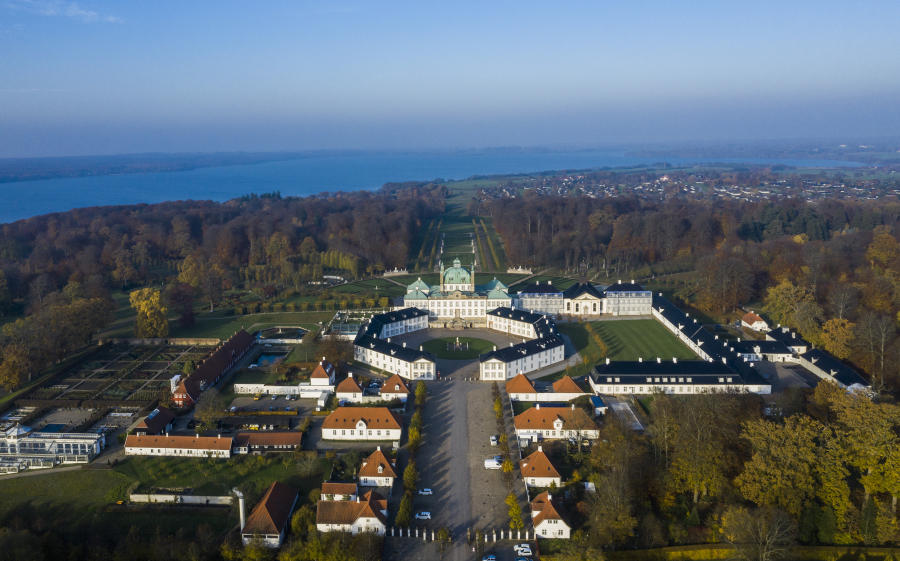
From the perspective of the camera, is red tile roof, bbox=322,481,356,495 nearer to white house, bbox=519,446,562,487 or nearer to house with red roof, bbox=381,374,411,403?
white house, bbox=519,446,562,487

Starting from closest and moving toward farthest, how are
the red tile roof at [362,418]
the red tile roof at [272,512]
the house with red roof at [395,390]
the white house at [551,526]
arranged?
the red tile roof at [272,512], the white house at [551,526], the red tile roof at [362,418], the house with red roof at [395,390]

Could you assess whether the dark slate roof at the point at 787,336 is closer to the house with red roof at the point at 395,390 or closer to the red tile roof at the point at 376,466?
the house with red roof at the point at 395,390

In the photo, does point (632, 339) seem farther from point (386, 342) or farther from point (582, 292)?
point (386, 342)

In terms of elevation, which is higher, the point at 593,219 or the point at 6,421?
the point at 593,219

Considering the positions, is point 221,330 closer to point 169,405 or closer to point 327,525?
point 169,405

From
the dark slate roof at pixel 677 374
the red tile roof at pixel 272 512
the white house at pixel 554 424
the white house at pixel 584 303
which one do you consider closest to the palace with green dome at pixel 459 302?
the white house at pixel 584 303

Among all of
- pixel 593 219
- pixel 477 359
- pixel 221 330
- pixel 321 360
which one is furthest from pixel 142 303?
pixel 593 219
